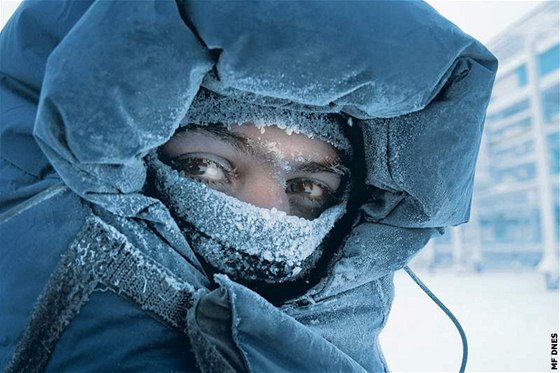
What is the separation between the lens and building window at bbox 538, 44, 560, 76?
14.7ft

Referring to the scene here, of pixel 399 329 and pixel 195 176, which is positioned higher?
pixel 195 176

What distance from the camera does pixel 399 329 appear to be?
7.16 feet

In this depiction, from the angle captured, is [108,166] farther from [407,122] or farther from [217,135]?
[407,122]

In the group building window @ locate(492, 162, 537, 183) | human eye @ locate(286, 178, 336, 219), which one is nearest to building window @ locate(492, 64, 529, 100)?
building window @ locate(492, 162, 537, 183)

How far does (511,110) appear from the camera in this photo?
5.33 m

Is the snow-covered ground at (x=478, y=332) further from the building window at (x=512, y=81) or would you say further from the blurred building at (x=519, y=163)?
the building window at (x=512, y=81)

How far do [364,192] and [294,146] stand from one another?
6.6 inches

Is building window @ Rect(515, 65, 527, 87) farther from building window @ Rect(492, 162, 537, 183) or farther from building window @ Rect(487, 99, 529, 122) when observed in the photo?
building window @ Rect(492, 162, 537, 183)

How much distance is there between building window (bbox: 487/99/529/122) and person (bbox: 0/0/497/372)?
5.14 m

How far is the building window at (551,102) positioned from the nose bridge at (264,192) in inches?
182

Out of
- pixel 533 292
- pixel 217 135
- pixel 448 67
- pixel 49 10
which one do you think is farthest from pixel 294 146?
pixel 533 292

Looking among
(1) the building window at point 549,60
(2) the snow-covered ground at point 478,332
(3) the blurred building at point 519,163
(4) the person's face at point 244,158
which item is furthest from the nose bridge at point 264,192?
(1) the building window at point 549,60

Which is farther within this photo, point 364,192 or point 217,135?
point 364,192

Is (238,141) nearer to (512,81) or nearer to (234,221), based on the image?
(234,221)
